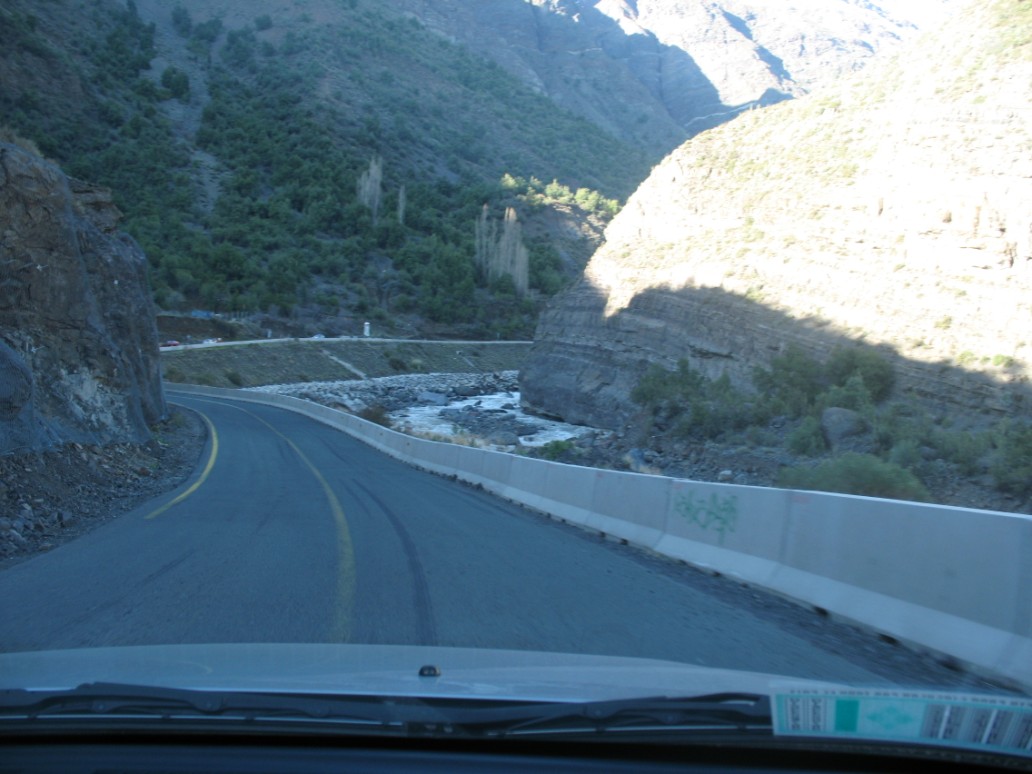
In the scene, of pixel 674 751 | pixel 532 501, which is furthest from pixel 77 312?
pixel 674 751

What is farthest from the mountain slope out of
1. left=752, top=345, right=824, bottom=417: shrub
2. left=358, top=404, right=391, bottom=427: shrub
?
left=752, top=345, right=824, bottom=417: shrub

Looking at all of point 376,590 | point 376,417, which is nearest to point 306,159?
point 376,417

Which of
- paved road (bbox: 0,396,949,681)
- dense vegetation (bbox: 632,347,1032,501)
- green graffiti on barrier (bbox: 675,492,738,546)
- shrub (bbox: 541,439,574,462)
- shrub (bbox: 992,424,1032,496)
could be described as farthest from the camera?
shrub (bbox: 541,439,574,462)

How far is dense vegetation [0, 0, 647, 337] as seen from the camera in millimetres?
92062

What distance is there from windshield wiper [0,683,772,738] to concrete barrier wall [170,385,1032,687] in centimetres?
320

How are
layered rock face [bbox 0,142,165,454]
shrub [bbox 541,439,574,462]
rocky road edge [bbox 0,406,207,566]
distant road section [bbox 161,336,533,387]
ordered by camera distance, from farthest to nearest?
1. distant road section [bbox 161,336,533,387]
2. shrub [bbox 541,439,574,462]
3. layered rock face [bbox 0,142,165,454]
4. rocky road edge [bbox 0,406,207,566]

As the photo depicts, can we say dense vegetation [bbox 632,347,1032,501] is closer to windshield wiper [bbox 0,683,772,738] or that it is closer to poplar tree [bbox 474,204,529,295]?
windshield wiper [bbox 0,683,772,738]

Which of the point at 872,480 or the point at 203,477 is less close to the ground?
the point at 872,480

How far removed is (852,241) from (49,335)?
85.3 feet

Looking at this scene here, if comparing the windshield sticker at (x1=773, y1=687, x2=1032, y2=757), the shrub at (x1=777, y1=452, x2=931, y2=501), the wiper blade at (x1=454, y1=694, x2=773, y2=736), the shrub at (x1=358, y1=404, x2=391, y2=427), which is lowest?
the shrub at (x1=358, y1=404, x2=391, y2=427)

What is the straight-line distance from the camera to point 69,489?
49.9 feet

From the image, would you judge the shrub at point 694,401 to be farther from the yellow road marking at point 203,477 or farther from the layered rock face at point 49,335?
the layered rock face at point 49,335

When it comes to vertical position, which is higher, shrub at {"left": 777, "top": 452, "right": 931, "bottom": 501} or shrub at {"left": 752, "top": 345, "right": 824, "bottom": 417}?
shrub at {"left": 752, "top": 345, "right": 824, "bottom": 417}

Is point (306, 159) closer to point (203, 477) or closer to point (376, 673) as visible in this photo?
point (203, 477)
